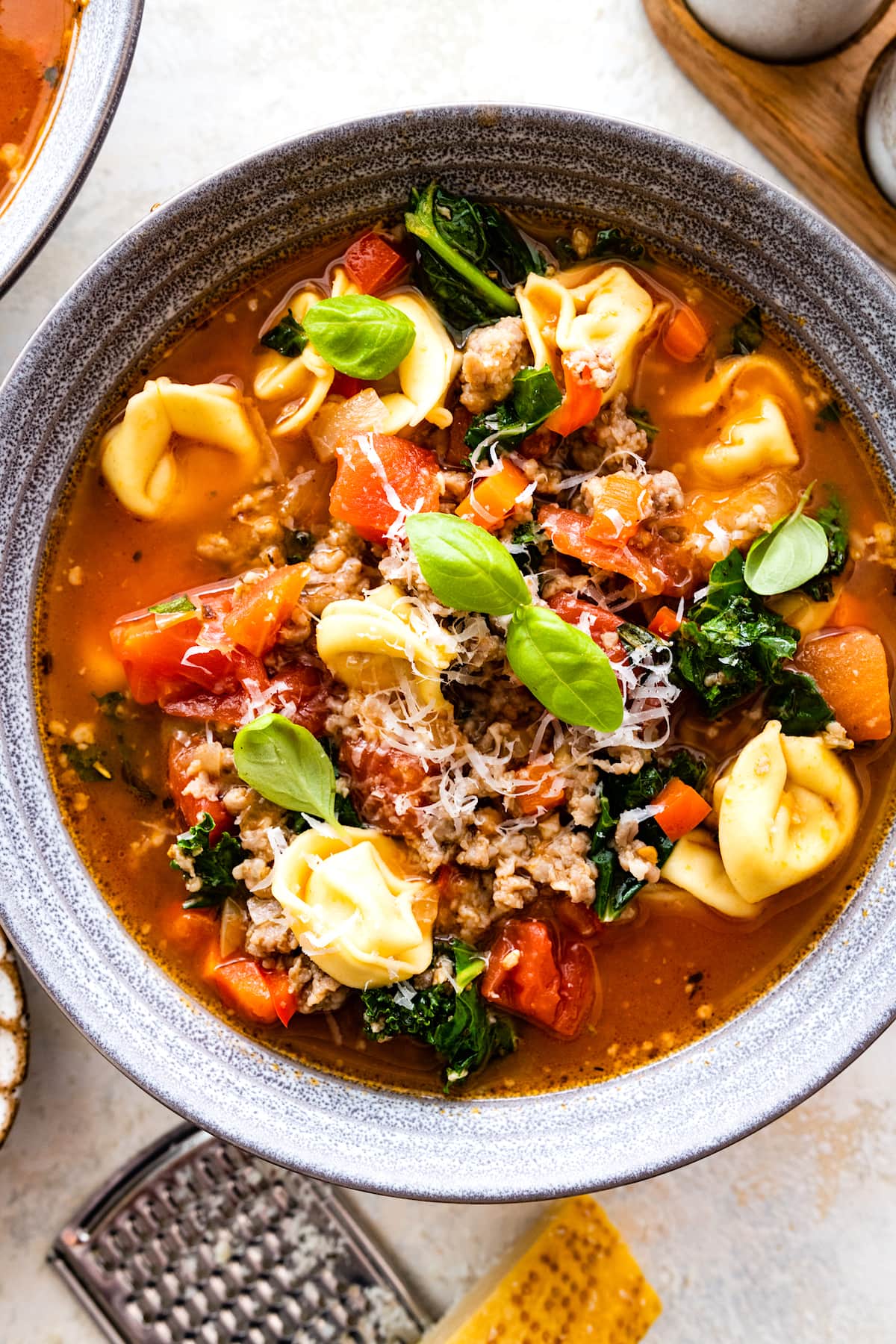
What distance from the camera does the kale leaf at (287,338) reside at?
395 cm

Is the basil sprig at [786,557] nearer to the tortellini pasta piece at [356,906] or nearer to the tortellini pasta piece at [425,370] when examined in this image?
the tortellini pasta piece at [425,370]

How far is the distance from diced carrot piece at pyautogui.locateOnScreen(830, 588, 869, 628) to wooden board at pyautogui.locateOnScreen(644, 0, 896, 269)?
1386 mm

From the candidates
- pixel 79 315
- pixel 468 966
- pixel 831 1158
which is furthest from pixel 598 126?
pixel 831 1158

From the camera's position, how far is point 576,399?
3795 millimetres

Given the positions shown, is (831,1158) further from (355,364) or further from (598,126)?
(598,126)

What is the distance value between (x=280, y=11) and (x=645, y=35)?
1402mm

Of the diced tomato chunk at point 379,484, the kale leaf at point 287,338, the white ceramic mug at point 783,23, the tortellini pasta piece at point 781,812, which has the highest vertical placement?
the white ceramic mug at point 783,23

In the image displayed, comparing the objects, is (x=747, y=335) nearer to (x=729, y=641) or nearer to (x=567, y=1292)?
(x=729, y=641)

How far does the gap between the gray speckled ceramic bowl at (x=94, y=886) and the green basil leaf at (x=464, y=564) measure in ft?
4.23

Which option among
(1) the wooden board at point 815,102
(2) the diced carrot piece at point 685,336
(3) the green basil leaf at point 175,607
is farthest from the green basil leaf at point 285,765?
(1) the wooden board at point 815,102

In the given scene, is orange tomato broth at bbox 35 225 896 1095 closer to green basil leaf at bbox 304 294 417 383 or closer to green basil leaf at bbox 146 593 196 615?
green basil leaf at bbox 146 593 196 615

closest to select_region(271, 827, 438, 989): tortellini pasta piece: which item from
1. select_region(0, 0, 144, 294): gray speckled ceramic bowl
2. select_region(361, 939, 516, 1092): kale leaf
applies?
select_region(361, 939, 516, 1092): kale leaf

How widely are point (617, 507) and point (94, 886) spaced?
87.2 inches

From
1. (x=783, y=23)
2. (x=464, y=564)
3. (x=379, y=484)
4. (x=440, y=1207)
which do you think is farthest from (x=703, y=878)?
(x=783, y=23)
